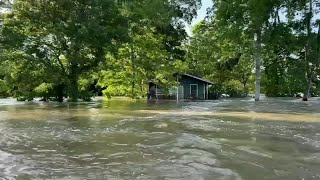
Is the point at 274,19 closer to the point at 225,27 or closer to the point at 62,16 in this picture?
the point at 225,27

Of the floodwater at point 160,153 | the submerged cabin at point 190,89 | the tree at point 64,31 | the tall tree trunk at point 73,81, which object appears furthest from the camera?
the submerged cabin at point 190,89

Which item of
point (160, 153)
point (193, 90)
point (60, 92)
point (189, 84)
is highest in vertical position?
point (189, 84)

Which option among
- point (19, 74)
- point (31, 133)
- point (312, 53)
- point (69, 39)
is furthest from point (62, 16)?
point (312, 53)

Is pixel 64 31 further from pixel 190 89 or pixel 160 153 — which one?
pixel 160 153

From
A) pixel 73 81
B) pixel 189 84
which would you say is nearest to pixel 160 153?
pixel 73 81

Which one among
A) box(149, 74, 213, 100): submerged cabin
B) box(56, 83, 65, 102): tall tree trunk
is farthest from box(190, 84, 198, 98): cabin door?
box(56, 83, 65, 102): tall tree trunk

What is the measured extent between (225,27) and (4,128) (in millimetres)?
24467

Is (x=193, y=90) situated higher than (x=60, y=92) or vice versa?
(x=193, y=90)

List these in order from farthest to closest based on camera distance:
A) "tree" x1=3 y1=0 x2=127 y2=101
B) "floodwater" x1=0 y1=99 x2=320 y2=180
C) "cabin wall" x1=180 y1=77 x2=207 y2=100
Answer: "cabin wall" x1=180 y1=77 x2=207 y2=100, "tree" x1=3 y1=0 x2=127 y2=101, "floodwater" x1=0 y1=99 x2=320 y2=180

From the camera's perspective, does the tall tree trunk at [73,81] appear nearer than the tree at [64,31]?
No

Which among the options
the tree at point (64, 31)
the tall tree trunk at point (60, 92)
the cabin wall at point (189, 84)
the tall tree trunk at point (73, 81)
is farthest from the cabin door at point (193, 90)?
the tall tree trunk at point (73, 81)

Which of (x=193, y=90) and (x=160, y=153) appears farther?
(x=193, y=90)

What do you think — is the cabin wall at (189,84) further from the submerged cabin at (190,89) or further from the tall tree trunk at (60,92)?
the tall tree trunk at (60,92)

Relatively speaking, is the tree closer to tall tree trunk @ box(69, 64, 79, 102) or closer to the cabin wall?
tall tree trunk @ box(69, 64, 79, 102)
